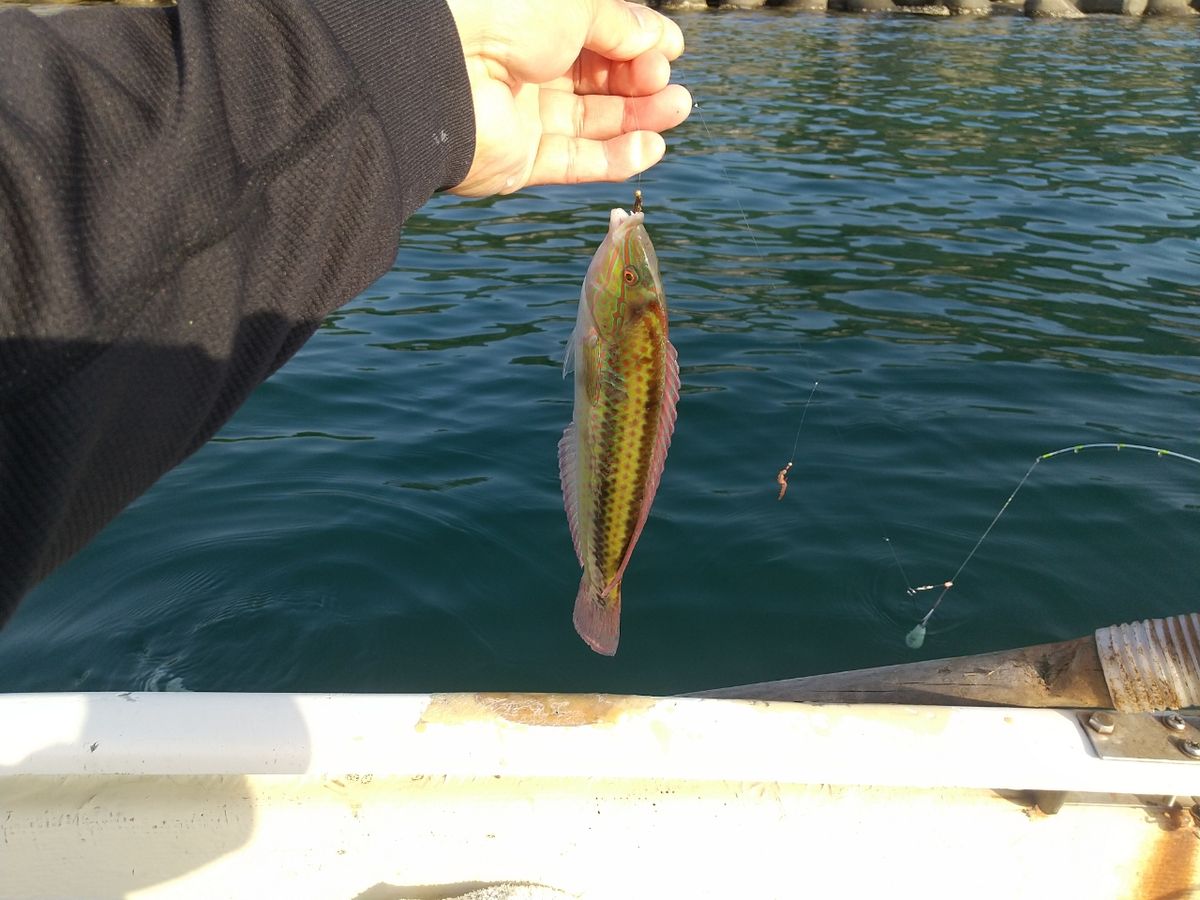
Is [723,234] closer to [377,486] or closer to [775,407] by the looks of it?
[775,407]

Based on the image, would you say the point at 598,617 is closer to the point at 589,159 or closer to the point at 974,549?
the point at 589,159

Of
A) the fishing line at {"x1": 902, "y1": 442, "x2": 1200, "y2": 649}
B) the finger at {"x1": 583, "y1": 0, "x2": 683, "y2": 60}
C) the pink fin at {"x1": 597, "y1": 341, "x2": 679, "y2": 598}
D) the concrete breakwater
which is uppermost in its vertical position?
the finger at {"x1": 583, "y1": 0, "x2": 683, "y2": 60}

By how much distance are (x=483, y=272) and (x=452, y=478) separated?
4789 mm

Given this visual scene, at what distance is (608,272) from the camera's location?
239cm

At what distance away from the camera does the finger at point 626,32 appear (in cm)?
267

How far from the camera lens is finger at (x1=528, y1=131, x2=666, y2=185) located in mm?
3070

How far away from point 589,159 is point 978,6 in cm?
3915

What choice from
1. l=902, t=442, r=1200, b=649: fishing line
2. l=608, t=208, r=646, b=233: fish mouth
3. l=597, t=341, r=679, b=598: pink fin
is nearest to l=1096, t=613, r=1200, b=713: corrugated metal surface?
l=902, t=442, r=1200, b=649: fishing line

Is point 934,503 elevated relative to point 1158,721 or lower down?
lower down

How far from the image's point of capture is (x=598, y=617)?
273 cm

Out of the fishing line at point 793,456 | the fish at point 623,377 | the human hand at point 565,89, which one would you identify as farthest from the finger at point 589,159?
the fishing line at point 793,456

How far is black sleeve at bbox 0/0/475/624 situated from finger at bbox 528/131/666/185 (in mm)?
961

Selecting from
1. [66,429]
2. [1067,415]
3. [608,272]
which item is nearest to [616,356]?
[608,272]

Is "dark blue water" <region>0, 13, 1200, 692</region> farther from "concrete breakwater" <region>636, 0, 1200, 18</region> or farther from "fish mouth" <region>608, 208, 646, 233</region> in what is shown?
"concrete breakwater" <region>636, 0, 1200, 18</region>
